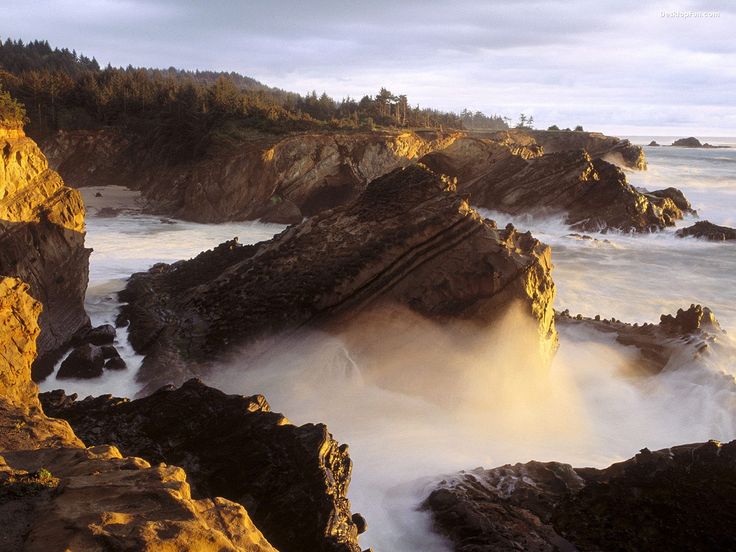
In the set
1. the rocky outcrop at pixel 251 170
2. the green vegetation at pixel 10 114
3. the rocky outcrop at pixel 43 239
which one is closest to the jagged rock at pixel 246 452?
the rocky outcrop at pixel 43 239

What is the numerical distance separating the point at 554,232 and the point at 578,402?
61.2 ft

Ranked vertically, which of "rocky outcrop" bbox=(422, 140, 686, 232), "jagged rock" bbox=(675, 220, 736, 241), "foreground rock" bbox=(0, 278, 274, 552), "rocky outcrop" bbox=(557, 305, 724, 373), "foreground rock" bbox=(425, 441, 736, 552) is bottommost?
"foreground rock" bbox=(425, 441, 736, 552)

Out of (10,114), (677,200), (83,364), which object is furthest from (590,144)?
(83,364)

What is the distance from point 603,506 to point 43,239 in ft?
29.7

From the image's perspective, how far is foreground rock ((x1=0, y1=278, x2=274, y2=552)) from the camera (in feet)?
9.73

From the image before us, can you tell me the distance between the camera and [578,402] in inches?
362

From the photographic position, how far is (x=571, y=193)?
28.0m

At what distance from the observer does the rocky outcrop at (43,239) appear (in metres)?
9.41

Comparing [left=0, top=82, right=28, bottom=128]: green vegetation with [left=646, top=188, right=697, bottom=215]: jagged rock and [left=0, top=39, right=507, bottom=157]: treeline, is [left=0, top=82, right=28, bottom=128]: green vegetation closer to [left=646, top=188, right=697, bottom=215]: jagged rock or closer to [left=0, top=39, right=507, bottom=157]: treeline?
[left=0, top=39, right=507, bottom=157]: treeline

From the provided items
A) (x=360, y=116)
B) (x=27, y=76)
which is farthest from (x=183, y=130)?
(x=360, y=116)

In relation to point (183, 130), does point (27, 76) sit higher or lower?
higher

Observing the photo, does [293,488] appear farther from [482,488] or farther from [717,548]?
[717,548]

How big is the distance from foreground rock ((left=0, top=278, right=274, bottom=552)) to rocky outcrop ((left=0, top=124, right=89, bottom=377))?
230 inches

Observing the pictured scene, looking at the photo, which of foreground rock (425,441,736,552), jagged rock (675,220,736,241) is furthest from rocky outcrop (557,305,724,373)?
jagged rock (675,220,736,241)
